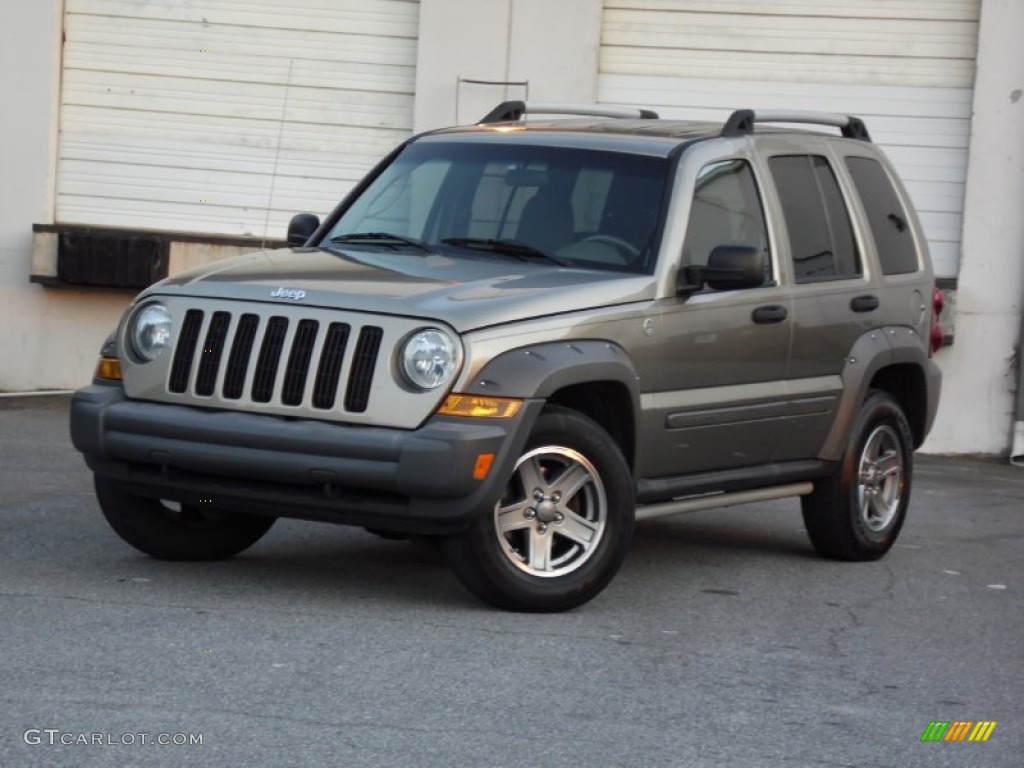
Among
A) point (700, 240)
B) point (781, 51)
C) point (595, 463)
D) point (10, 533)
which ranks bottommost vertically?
point (10, 533)

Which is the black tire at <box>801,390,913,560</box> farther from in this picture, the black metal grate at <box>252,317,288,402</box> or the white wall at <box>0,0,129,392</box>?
the white wall at <box>0,0,129,392</box>

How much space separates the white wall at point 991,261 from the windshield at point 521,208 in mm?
6234

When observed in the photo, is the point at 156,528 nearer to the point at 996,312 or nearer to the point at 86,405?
the point at 86,405

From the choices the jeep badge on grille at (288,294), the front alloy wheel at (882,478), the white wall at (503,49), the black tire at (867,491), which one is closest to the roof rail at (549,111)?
the black tire at (867,491)

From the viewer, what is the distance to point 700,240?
25.8 ft

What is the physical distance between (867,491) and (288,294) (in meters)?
3.18

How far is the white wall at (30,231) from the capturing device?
554 inches

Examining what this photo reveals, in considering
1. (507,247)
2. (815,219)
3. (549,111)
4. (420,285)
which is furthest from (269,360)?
(815,219)

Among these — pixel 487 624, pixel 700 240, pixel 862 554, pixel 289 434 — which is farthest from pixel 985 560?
pixel 289 434

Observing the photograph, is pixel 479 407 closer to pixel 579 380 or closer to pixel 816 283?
pixel 579 380

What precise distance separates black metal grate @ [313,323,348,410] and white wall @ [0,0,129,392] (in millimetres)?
7546

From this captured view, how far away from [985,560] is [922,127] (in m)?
5.37

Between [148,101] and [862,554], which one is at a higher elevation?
[148,101]

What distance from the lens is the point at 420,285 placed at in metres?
7.03
